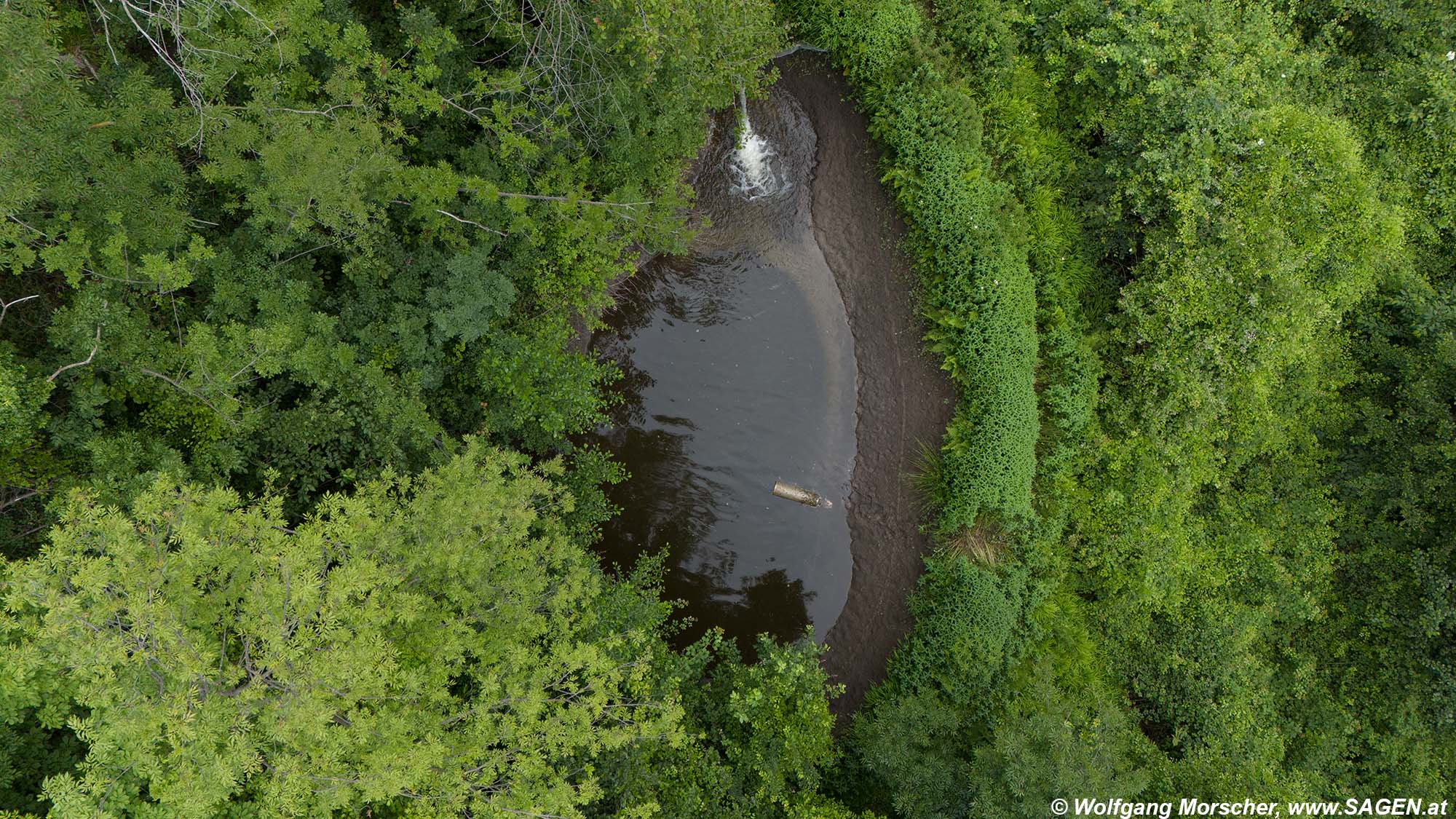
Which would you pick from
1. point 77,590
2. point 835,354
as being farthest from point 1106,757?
point 77,590

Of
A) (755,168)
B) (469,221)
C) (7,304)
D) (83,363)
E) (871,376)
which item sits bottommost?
(871,376)

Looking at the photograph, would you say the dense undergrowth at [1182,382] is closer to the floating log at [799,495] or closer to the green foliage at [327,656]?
the floating log at [799,495]

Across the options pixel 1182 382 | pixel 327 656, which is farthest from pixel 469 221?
pixel 1182 382

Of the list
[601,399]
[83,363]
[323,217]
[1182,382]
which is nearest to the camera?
[83,363]

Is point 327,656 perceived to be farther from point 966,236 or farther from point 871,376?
point 966,236

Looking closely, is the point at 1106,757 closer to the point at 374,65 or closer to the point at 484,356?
the point at 484,356
